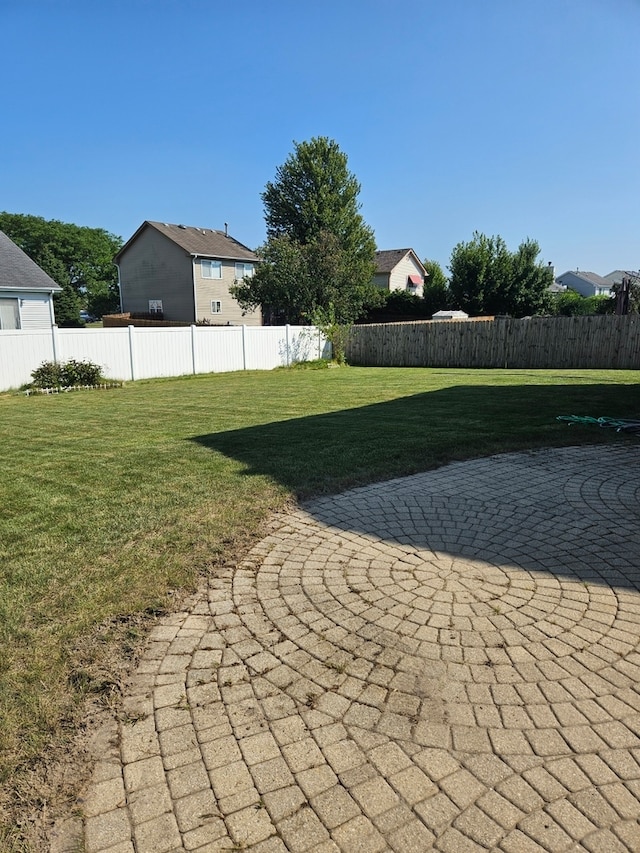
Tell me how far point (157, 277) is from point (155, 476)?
3222 centimetres

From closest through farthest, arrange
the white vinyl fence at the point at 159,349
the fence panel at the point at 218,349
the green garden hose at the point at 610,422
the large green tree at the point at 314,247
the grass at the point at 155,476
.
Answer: the grass at the point at 155,476
the green garden hose at the point at 610,422
the white vinyl fence at the point at 159,349
the fence panel at the point at 218,349
the large green tree at the point at 314,247

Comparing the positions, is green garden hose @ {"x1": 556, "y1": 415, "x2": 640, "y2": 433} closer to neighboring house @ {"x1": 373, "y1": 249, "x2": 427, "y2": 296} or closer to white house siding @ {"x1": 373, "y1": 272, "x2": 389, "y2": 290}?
neighboring house @ {"x1": 373, "y1": 249, "x2": 427, "y2": 296}

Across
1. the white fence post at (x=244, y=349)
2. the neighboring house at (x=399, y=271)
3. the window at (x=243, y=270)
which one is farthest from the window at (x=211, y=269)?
the white fence post at (x=244, y=349)

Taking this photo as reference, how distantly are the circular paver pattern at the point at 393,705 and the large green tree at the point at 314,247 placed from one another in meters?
20.0

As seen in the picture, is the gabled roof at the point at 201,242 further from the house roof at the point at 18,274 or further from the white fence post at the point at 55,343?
the white fence post at the point at 55,343

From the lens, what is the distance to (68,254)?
6012cm

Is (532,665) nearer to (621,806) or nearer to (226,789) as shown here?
(621,806)

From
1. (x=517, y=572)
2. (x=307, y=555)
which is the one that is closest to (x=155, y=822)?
(x=307, y=555)

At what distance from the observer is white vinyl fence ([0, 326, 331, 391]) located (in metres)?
14.0

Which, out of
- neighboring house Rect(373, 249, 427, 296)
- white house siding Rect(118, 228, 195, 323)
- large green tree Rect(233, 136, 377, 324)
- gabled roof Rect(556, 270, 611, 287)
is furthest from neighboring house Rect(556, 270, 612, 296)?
white house siding Rect(118, 228, 195, 323)

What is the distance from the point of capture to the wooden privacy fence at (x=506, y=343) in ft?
58.0

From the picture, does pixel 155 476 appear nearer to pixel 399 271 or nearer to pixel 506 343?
pixel 506 343

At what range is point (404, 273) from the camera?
4250cm

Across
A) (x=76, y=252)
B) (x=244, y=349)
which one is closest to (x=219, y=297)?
(x=244, y=349)
